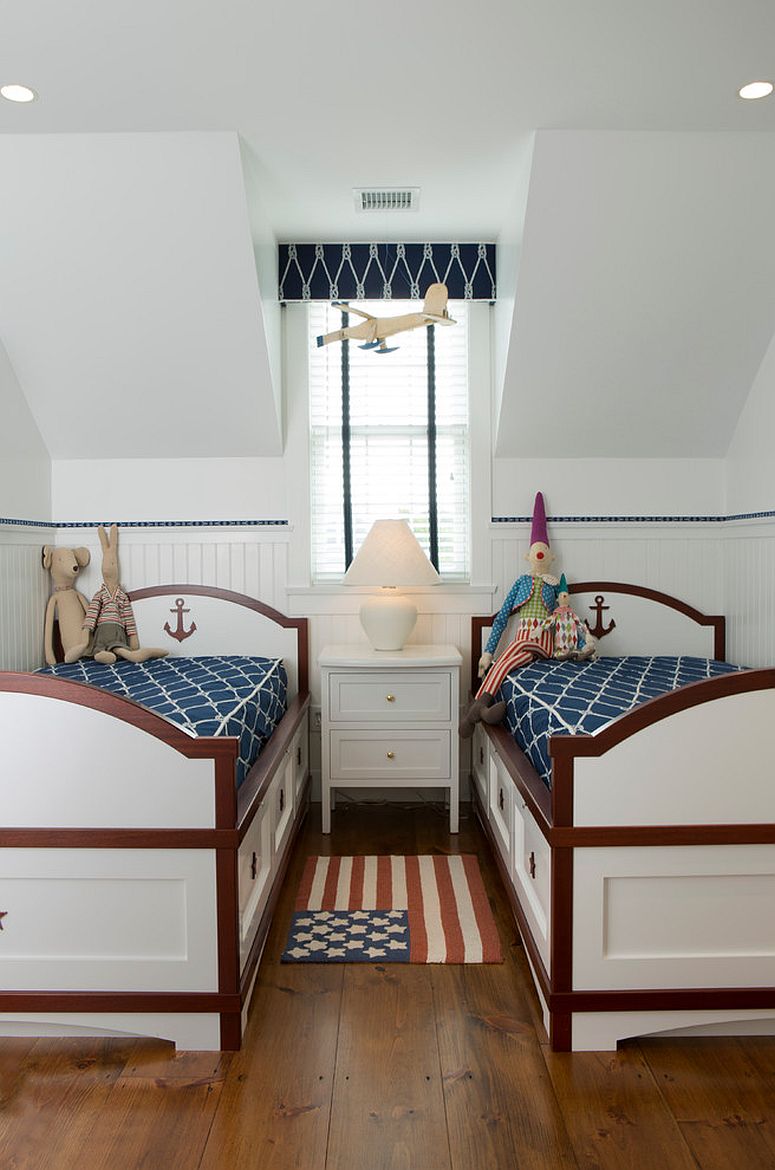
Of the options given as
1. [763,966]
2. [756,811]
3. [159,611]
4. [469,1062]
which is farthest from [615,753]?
[159,611]

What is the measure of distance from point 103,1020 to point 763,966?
4.95ft

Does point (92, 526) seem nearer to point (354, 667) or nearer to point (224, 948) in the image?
point (354, 667)

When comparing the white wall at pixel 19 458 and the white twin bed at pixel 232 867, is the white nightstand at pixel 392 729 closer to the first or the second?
the white wall at pixel 19 458

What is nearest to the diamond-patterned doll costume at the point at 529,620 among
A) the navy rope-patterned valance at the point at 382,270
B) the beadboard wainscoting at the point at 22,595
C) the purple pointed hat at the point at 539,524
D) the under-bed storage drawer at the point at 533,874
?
the purple pointed hat at the point at 539,524

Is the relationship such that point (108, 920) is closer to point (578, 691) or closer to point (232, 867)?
point (232, 867)

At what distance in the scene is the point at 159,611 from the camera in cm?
389

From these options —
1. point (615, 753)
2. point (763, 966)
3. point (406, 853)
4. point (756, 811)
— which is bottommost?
point (406, 853)

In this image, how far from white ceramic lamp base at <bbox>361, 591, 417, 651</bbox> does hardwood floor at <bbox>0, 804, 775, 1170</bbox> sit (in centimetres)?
163

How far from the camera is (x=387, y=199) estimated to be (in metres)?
3.38

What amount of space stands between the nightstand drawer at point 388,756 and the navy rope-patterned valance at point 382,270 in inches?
74.1

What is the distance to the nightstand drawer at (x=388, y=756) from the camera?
139 inches

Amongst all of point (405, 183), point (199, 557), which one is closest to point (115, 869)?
point (199, 557)

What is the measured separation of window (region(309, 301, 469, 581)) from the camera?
3.97 metres

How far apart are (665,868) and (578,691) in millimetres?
914
